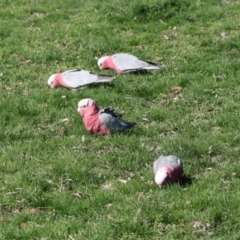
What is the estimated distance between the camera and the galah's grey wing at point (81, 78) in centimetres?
845

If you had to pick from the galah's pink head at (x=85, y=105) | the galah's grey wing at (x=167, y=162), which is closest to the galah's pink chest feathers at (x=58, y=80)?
the galah's pink head at (x=85, y=105)

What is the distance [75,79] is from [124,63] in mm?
878

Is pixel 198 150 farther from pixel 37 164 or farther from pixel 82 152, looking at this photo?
pixel 37 164

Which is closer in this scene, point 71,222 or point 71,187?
point 71,222

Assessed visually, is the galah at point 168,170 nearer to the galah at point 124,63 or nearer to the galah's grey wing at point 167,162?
the galah's grey wing at point 167,162

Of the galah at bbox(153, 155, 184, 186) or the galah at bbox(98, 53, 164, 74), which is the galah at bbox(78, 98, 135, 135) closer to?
the galah at bbox(153, 155, 184, 186)

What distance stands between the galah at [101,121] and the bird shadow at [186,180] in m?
1.15

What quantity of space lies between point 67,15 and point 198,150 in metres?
5.47

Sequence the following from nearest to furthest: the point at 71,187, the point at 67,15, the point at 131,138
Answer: the point at 71,187 → the point at 131,138 → the point at 67,15

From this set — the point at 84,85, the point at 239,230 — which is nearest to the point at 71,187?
the point at 239,230

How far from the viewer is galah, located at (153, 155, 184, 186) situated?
5980mm

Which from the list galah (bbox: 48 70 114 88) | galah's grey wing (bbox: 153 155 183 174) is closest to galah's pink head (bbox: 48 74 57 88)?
galah (bbox: 48 70 114 88)

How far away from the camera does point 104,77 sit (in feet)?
28.0

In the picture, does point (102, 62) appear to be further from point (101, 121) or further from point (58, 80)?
point (101, 121)
